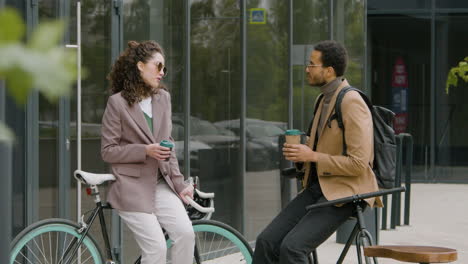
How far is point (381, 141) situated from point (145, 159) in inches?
45.8

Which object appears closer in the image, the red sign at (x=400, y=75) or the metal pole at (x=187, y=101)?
the metal pole at (x=187, y=101)

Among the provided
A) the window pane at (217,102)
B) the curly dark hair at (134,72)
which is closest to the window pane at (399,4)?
the window pane at (217,102)

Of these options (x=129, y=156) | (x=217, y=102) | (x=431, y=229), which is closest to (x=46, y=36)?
(x=129, y=156)

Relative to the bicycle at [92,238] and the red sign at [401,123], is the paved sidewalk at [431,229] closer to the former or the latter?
the bicycle at [92,238]

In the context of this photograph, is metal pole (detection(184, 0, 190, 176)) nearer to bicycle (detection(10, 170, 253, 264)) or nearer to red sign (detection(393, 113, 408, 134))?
bicycle (detection(10, 170, 253, 264))

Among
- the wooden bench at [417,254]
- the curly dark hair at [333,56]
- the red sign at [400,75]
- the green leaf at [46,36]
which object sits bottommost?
the wooden bench at [417,254]

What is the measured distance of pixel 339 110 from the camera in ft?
13.4

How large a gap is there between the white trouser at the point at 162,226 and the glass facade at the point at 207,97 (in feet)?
3.35

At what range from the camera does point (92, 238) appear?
4.48 m

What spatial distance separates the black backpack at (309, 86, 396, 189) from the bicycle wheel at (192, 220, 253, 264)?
35.9 inches

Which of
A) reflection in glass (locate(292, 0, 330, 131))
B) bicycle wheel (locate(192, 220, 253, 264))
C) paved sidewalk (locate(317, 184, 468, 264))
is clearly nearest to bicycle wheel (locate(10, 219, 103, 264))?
bicycle wheel (locate(192, 220, 253, 264))

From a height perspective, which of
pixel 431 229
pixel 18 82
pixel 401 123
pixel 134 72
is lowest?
pixel 431 229

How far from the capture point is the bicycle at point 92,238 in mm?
4414

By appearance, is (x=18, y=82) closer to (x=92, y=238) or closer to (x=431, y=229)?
(x=92, y=238)
